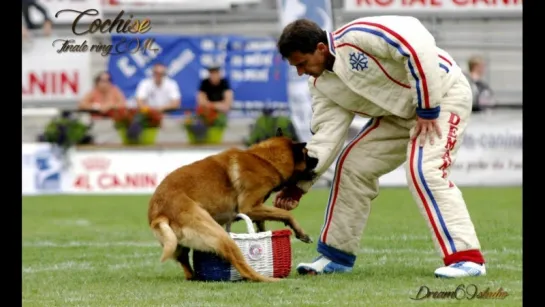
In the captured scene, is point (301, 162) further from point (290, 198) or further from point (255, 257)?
point (255, 257)

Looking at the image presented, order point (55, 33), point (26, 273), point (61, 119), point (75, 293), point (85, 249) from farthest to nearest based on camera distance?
point (55, 33)
point (61, 119)
point (85, 249)
point (26, 273)
point (75, 293)

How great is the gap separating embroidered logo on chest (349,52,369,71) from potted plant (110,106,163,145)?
35.4 ft

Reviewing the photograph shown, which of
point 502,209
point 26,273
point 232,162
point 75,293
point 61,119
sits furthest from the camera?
point 61,119

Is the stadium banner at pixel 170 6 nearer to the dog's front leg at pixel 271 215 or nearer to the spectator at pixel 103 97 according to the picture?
the spectator at pixel 103 97

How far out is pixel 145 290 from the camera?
7422 mm

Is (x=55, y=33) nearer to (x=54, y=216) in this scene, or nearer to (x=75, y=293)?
(x=54, y=216)

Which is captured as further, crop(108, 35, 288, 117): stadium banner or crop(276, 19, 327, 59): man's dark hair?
crop(108, 35, 288, 117): stadium banner

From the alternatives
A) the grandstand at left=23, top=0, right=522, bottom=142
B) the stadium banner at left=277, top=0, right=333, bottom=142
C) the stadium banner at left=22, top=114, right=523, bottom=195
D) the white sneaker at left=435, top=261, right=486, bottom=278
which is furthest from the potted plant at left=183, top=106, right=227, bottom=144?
the white sneaker at left=435, top=261, right=486, bottom=278

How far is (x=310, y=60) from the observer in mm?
7664

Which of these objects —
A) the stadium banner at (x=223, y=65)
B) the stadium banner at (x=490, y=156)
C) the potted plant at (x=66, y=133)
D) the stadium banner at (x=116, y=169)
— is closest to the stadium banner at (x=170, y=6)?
the stadium banner at (x=223, y=65)

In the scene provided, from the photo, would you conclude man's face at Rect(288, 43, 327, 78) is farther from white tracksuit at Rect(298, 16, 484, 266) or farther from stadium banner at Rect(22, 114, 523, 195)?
stadium banner at Rect(22, 114, 523, 195)

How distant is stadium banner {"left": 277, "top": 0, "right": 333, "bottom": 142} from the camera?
18547 millimetres

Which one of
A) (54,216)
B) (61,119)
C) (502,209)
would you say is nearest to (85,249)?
(54,216)

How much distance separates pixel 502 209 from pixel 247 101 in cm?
764
